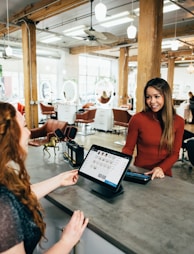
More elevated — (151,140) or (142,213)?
(151,140)

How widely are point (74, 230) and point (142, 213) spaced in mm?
382

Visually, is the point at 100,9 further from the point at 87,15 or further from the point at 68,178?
the point at 87,15

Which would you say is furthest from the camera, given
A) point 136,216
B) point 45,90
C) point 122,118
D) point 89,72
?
point 89,72

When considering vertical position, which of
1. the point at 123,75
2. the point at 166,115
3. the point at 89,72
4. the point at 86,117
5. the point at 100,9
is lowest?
the point at 86,117

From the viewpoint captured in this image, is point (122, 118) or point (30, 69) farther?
point (122, 118)

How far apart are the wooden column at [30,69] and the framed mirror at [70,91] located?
4488 mm

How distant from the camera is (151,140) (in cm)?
190

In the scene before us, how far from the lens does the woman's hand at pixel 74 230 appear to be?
3.26 ft

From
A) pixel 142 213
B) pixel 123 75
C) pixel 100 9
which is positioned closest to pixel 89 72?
pixel 123 75

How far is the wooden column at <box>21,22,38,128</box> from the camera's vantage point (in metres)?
5.95

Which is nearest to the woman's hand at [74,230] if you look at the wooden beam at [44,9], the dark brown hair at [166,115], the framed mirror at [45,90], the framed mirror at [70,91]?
the dark brown hair at [166,115]

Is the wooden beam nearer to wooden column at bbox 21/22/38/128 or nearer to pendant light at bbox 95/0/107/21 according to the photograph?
wooden column at bbox 21/22/38/128

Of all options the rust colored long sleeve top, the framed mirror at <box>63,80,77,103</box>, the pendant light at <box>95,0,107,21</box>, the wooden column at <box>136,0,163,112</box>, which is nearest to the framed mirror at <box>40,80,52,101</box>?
the framed mirror at <box>63,80,77,103</box>

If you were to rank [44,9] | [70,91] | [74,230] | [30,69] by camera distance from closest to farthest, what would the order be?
[74,230], [44,9], [30,69], [70,91]
